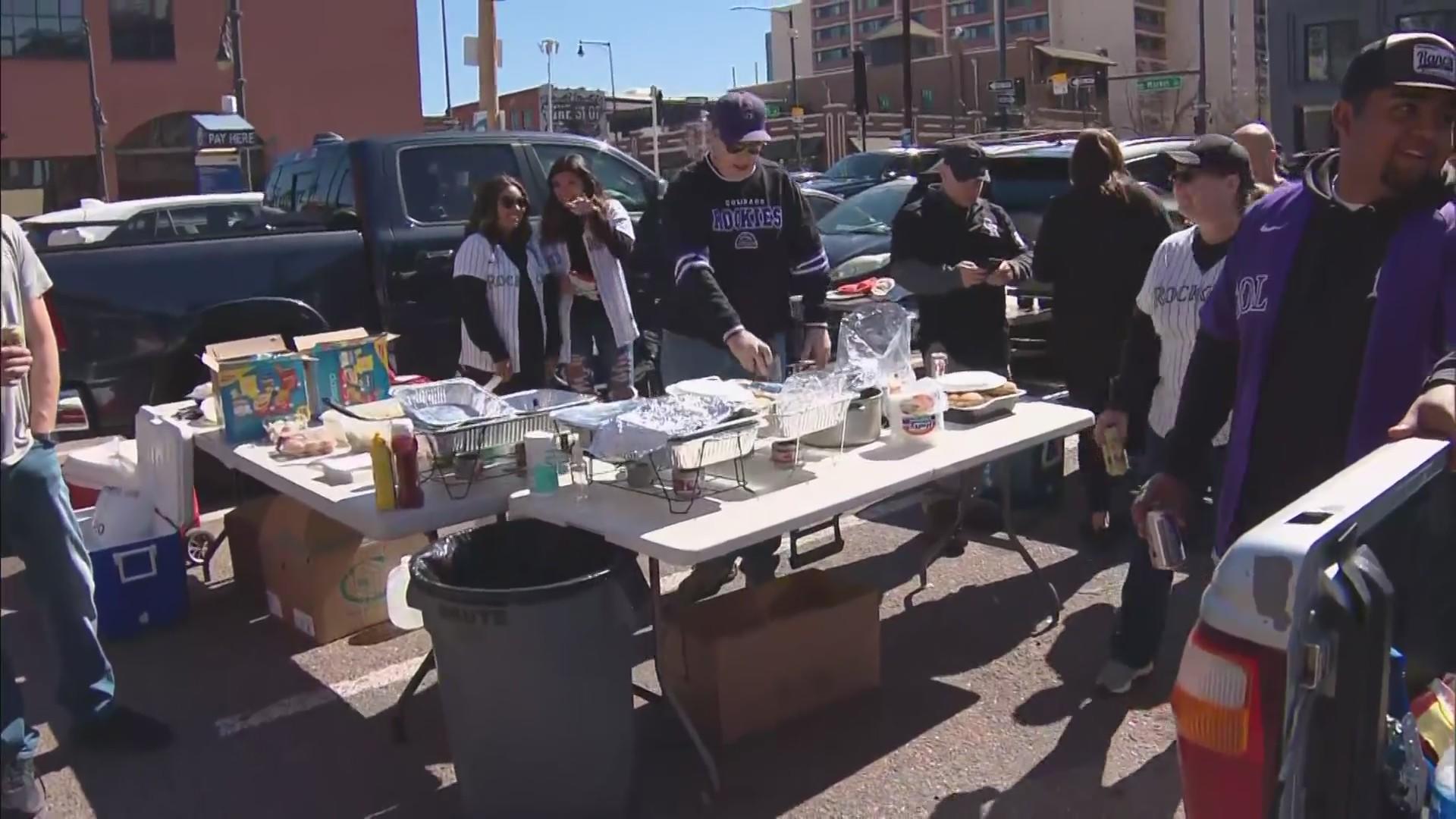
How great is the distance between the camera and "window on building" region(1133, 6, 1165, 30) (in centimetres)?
9369

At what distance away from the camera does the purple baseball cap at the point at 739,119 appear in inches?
171

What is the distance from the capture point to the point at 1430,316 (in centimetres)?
234

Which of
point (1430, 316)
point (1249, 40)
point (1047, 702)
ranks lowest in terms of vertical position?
point (1047, 702)

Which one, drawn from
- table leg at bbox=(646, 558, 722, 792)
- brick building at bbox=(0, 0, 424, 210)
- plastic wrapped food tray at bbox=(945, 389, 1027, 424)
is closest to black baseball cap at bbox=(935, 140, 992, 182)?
plastic wrapped food tray at bbox=(945, 389, 1027, 424)

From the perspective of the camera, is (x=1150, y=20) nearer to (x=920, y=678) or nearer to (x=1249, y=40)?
(x=1249, y=40)

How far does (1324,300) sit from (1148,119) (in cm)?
7804

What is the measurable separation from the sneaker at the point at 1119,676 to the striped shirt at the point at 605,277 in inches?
109

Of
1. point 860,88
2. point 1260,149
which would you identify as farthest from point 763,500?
point 860,88

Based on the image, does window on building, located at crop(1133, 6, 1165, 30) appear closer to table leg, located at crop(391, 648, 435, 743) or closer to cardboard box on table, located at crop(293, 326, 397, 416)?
cardboard box on table, located at crop(293, 326, 397, 416)

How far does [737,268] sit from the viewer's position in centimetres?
455

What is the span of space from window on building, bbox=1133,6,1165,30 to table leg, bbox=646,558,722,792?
98446 mm

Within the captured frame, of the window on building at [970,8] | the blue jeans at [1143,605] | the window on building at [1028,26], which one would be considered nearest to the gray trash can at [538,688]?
the blue jeans at [1143,605]

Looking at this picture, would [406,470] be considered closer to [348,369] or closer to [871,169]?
[348,369]

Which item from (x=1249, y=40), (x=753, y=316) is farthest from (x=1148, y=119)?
(x=753, y=316)
